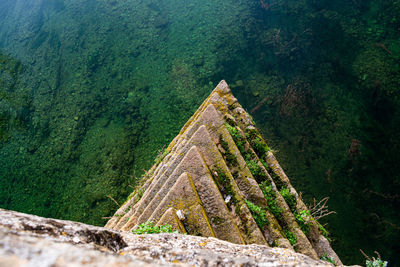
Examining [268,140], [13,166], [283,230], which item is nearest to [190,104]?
[268,140]

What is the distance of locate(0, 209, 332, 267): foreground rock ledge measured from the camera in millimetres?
1124

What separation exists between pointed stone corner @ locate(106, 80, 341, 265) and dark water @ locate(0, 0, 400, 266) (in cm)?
394

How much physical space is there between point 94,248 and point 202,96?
27.8 feet

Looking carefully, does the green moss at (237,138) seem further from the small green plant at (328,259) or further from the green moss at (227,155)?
the small green plant at (328,259)

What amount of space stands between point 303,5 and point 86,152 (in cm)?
1172

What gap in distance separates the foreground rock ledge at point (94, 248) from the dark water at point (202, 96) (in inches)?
223

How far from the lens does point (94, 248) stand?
60.8 inches

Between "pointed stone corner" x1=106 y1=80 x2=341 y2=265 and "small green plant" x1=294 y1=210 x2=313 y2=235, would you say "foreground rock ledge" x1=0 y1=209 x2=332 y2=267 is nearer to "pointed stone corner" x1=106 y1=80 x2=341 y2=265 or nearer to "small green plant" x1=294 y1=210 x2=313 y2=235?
"pointed stone corner" x1=106 y1=80 x2=341 y2=265

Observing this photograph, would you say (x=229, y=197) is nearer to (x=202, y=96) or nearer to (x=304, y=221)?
(x=304, y=221)

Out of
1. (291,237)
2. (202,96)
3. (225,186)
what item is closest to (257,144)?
(225,186)

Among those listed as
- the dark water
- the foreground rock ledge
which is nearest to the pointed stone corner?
the foreground rock ledge

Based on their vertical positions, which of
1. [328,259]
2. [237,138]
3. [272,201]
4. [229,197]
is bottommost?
[328,259]

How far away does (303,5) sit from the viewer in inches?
412

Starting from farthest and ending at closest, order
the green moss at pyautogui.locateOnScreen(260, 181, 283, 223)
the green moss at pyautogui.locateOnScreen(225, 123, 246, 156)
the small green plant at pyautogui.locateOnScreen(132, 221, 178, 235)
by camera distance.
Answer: the green moss at pyautogui.locateOnScreen(225, 123, 246, 156) < the green moss at pyautogui.locateOnScreen(260, 181, 283, 223) < the small green plant at pyautogui.locateOnScreen(132, 221, 178, 235)
